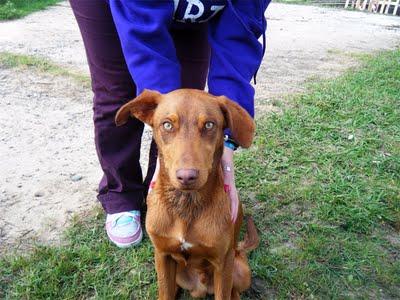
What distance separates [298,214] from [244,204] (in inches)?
14.8

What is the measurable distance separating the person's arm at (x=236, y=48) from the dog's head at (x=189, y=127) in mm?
293

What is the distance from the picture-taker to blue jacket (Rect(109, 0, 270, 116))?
76.5 inches

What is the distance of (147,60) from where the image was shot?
1.96 metres

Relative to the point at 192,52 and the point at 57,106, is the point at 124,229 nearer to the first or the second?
the point at 192,52

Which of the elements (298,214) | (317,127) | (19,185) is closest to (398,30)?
(317,127)

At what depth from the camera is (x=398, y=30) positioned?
10.6 m

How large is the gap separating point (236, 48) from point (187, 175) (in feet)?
2.76

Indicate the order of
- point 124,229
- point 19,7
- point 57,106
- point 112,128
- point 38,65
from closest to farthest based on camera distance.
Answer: point 112,128 < point 124,229 < point 57,106 < point 38,65 < point 19,7

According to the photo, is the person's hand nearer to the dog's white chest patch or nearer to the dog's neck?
the dog's neck

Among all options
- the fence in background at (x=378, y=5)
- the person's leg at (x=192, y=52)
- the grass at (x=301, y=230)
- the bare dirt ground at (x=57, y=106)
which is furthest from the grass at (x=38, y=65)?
the fence in background at (x=378, y=5)

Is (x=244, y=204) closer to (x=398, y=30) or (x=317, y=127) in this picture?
Result: (x=317, y=127)

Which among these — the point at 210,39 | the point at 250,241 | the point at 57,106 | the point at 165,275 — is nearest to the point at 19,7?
the point at 57,106

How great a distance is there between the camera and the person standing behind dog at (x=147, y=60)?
1970 mm

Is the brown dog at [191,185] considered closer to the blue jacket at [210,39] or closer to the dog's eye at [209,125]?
the dog's eye at [209,125]
